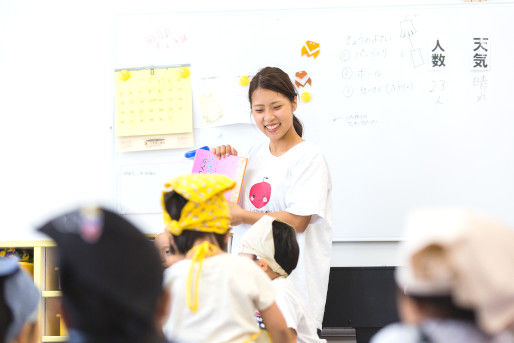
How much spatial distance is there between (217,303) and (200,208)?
274mm

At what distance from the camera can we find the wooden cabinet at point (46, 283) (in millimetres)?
3037

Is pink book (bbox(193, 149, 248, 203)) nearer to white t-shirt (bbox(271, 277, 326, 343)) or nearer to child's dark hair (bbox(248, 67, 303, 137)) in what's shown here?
child's dark hair (bbox(248, 67, 303, 137))

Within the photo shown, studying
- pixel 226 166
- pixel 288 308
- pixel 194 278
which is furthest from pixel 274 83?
pixel 194 278

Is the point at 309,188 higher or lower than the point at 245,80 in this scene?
lower

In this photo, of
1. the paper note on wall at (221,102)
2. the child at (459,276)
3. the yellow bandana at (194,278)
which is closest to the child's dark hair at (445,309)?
the child at (459,276)

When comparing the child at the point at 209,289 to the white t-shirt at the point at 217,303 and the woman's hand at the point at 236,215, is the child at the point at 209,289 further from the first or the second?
the woman's hand at the point at 236,215

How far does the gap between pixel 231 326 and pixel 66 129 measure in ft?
7.80

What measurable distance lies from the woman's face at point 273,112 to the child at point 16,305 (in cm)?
153

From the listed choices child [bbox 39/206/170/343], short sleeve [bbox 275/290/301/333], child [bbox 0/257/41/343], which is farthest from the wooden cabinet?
child [bbox 39/206/170/343]

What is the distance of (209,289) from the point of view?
1612 mm

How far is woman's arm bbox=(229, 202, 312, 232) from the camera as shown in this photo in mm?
2336

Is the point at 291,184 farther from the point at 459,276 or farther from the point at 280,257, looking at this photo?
the point at 459,276

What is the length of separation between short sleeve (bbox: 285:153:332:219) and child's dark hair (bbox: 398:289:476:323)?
1492mm

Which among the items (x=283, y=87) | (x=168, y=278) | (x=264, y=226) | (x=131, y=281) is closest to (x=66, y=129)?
(x=283, y=87)
